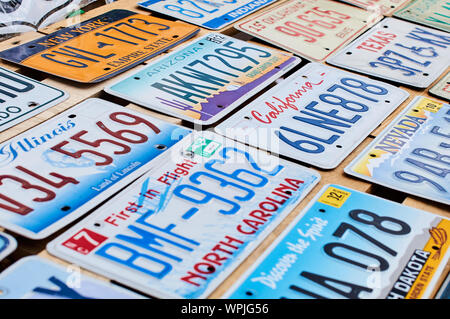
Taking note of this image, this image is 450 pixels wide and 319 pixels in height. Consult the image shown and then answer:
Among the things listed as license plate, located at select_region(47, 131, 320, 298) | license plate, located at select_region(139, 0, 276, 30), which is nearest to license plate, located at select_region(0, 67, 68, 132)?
license plate, located at select_region(47, 131, 320, 298)

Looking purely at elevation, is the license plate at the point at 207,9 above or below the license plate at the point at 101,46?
above

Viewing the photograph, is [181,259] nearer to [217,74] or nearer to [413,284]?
[413,284]

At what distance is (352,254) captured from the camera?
807mm

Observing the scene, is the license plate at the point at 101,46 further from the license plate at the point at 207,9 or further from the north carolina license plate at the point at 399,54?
the north carolina license plate at the point at 399,54

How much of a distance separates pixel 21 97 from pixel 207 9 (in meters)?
0.64

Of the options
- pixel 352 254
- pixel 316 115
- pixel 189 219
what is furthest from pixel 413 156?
pixel 189 219

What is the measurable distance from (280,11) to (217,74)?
1.47 feet

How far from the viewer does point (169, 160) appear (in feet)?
3.19

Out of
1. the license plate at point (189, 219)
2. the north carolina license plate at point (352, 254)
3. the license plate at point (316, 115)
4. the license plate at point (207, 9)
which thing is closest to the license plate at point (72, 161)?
the license plate at point (189, 219)

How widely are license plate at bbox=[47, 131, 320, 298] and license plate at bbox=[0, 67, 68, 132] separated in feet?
0.98

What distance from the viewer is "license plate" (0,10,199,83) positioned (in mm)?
1232

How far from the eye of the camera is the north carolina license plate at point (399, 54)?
133 centimetres

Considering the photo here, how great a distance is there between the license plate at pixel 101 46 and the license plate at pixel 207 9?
0.06m
